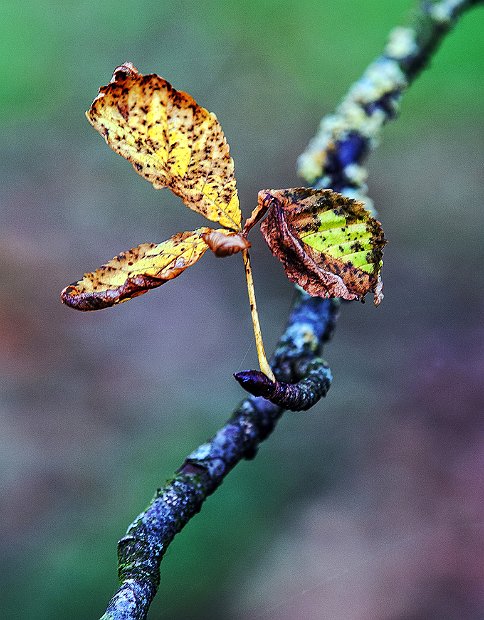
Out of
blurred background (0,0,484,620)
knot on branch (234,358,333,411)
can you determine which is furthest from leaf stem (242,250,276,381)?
blurred background (0,0,484,620)

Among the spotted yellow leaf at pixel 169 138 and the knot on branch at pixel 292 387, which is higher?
the spotted yellow leaf at pixel 169 138

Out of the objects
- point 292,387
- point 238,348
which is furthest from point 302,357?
point 238,348

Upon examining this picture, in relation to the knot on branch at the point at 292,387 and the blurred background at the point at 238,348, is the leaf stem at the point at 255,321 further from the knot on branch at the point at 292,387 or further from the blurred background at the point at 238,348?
the blurred background at the point at 238,348

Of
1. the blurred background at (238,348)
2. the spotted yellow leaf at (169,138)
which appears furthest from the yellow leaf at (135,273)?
the blurred background at (238,348)

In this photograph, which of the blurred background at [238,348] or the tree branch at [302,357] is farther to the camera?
the blurred background at [238,348]

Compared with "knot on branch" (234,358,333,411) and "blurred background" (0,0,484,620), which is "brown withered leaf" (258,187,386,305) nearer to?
"knot on branch" (234,358,333,411)

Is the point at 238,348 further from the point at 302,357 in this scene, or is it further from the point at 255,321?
the point at 255,321
